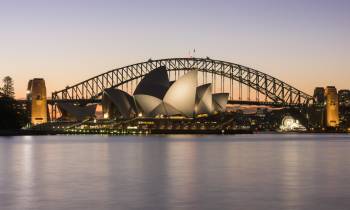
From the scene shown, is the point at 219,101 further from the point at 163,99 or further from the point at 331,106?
the point at 331,106

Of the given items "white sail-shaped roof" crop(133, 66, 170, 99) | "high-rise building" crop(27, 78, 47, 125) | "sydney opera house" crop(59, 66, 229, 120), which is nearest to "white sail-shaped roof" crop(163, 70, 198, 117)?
"sydney opera house" crop(59, 66, 229, 120)

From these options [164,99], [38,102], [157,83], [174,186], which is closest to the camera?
[174,186]

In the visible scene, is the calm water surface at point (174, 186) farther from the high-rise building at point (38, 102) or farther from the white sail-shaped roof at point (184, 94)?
the high-rise building at point (38, 102)

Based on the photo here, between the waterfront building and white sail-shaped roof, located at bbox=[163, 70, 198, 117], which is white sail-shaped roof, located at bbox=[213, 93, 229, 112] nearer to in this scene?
the waterfront building

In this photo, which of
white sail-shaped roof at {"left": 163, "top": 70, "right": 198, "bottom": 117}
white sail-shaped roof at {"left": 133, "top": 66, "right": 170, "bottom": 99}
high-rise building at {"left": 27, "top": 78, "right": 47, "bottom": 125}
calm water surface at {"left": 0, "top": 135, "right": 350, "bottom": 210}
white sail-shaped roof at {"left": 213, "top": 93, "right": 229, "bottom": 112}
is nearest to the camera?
calm water surface at {"left": 0, "top": 135, "right": 350, "bottom": 210}

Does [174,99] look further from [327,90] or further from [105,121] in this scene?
[327,90]

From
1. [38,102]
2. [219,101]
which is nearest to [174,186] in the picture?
[219,101]

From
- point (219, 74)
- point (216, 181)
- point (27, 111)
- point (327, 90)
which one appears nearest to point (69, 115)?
point (27, 111)
